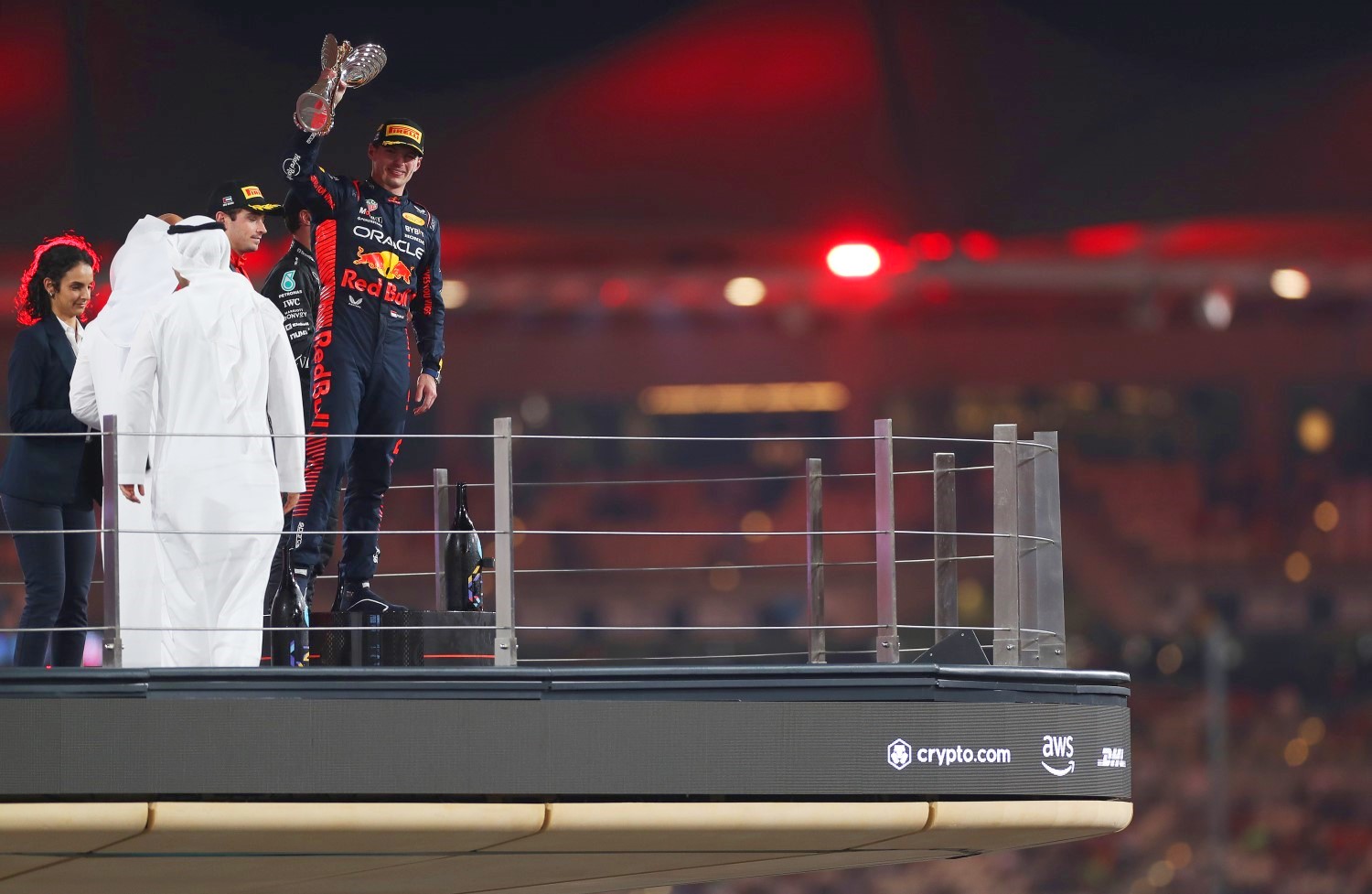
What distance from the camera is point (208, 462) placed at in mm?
5605

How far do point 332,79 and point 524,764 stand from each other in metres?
2.16

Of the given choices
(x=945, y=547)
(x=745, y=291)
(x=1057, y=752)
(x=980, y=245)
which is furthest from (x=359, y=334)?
(x=980, y=245)

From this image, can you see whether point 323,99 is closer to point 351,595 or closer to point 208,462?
point 208,462

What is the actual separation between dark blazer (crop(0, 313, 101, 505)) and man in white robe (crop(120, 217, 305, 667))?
1.01ft

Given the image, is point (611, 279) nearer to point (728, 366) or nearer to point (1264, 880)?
point (728, 366)

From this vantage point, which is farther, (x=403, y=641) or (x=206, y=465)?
(x=403, y=641)

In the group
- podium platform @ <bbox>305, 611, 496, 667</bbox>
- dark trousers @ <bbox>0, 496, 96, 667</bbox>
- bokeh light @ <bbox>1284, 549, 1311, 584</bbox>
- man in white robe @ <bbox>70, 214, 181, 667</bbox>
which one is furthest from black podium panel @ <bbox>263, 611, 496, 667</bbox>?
bokeh light @ <bbox>1284, 549, 1311, 584</bbox>

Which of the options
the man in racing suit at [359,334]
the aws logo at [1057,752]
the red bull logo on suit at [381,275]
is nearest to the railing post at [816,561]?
the aws logo at [1057,752]

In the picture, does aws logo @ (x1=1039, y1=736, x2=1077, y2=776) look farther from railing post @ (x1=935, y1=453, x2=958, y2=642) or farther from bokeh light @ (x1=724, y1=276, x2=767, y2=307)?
bokeh light @ (x1=724, y1=276, x2=767, y2=307)

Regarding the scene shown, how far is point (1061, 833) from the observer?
5.97 m

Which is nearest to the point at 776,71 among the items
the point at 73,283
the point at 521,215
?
the point at 521,215

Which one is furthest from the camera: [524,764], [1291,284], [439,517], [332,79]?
[1291,284]

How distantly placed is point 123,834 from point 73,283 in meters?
1.78

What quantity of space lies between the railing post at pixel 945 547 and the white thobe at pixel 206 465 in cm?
181
